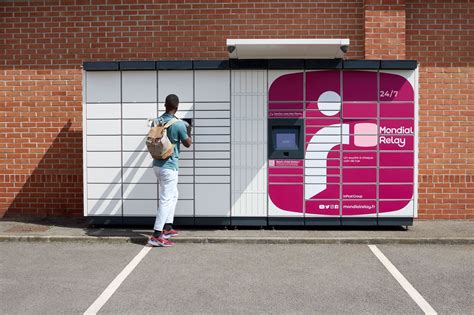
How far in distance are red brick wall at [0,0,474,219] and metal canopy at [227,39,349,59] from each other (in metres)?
1.68

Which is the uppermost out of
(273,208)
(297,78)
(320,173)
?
(297,78)

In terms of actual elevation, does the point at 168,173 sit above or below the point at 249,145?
below

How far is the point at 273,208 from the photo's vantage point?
8.37 meters

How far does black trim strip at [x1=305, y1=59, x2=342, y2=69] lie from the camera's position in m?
8.22

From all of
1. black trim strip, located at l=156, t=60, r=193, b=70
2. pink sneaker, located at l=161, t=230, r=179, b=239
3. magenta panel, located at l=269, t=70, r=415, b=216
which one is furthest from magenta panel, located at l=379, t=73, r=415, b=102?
pink sneaker, located at l=161, t=230, r=179, b=239

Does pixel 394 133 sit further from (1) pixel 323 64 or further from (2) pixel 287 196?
(2) pixel 287 196

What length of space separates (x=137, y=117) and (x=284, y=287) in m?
3.90

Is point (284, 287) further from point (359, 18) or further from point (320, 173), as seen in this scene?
point (359, 18)

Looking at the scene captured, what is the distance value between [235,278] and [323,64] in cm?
372

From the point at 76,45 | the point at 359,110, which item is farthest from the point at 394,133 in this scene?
the point at 76,45

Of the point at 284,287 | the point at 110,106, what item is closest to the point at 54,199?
the point at 110,106

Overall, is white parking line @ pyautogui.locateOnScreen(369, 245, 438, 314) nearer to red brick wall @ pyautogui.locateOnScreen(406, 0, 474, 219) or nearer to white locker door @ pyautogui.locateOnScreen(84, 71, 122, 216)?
red brick wall @ pyautogui.locateOnScreen(406, 0, 474, 219)

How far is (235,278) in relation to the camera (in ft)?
19.5

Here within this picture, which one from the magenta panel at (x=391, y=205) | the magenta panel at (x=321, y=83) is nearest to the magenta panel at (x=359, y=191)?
the magenta panel at (x=391, y=205)
